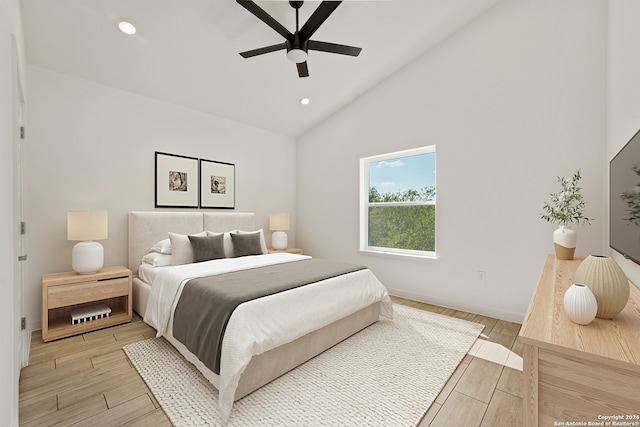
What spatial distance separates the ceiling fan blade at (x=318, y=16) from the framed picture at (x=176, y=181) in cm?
238

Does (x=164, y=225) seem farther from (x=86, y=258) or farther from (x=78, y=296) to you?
(x=78, y=296)

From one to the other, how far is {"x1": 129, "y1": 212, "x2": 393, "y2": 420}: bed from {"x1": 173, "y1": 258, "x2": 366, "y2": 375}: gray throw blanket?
0.05m

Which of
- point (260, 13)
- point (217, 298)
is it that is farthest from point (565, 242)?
point (260, 13)

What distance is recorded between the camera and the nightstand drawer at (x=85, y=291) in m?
2.55

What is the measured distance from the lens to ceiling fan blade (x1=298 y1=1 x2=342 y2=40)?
6.47ft

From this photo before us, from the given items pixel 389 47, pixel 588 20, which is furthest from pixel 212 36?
pixel 588 20

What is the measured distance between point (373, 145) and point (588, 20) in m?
2.44

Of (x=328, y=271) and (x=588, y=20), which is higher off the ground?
(x=588, y=20)

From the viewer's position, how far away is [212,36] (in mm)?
2842

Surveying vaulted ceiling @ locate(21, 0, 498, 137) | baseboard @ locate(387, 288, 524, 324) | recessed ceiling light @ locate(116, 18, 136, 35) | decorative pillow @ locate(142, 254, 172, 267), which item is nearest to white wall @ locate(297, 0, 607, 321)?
baseboard @ locate(387, 288, 524, 324)

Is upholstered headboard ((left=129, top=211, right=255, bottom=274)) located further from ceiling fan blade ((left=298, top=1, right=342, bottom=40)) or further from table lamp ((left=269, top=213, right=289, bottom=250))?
ceiling fan blade ((left=298, top=1, right=342, bottom=40))

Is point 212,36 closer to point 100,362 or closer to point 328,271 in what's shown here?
point 328,271

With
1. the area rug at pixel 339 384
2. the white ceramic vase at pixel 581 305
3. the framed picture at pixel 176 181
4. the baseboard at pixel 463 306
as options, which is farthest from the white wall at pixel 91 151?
the white ceramic vase at pixel 581 305

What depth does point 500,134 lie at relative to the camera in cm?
307
